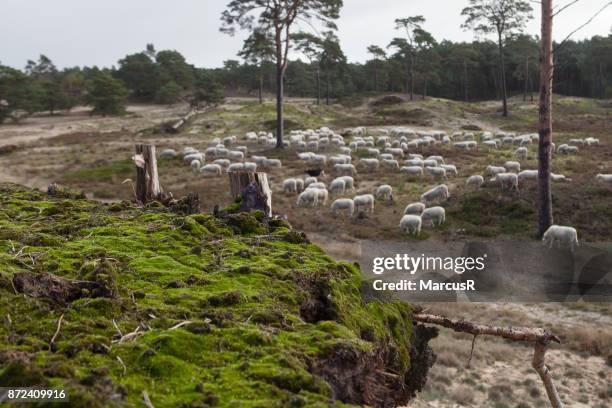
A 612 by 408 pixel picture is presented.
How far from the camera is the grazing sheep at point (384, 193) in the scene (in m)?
21.2

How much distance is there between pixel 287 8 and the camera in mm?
30938

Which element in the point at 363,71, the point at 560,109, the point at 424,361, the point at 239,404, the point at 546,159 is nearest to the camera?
the point at 239,404

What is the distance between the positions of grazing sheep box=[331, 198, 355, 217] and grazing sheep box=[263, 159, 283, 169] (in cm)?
959

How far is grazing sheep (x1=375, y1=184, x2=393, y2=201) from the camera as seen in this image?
21.2 metres

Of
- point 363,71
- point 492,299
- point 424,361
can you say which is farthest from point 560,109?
point 424,361

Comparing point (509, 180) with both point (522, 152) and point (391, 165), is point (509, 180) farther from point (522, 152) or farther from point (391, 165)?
point (522, 152)

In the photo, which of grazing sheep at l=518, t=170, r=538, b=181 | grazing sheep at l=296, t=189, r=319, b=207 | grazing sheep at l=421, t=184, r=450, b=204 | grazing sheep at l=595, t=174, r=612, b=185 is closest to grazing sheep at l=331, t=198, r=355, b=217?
grazing sheep at l=296, t=189, r=319, b=207

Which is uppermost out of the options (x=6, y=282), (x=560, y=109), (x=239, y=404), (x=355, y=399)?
(x=560, y=109)

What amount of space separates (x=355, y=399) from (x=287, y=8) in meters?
31.1

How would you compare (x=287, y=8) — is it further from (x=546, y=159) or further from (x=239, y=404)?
(x=239, y=404)

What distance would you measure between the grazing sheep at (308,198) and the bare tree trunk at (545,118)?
8539mm

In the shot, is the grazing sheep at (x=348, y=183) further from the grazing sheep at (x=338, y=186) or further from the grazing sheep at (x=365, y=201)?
the grazing sheep at (x=365, y=201)

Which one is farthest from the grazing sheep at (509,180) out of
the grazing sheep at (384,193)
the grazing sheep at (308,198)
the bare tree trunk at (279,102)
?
the bare tree trunk at (279,102)

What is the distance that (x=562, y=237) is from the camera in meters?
13.9
